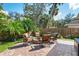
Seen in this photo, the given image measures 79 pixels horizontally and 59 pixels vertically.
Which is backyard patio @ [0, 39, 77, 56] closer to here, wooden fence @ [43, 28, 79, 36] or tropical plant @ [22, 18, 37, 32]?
wooden fence @ [43, 28, 79, 36]

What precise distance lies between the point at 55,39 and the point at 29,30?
477mm

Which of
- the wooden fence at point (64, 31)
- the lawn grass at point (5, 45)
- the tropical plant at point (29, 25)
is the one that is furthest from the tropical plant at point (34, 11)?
the lawn grass at point (5, 45)

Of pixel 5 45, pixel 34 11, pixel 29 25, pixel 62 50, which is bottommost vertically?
pixel 62 50

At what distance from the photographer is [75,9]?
4.12 metres

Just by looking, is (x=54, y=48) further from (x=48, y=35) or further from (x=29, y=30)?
Answer: (x=29, y=30)

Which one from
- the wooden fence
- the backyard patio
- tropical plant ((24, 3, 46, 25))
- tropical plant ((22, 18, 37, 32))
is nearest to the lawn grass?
the backyard patio

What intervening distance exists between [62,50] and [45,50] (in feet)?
0.96

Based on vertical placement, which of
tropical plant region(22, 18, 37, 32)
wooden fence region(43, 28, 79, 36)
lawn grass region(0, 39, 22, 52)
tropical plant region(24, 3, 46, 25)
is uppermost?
tropical plant region(24, 3, 46, 25)

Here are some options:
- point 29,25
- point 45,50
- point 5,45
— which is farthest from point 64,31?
point 5,45

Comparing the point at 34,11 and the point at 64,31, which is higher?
the point at 34,11

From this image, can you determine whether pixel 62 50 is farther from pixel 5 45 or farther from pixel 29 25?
pixel 5 45

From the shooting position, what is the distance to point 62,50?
4.17 m

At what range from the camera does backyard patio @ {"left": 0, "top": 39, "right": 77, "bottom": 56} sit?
4.15 metres

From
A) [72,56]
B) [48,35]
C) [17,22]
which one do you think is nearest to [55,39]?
[48,35]
